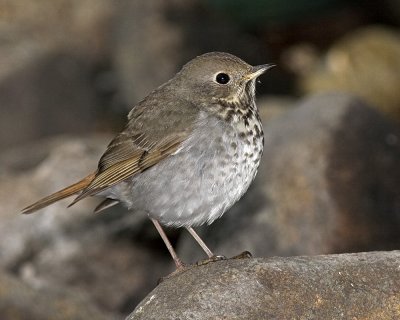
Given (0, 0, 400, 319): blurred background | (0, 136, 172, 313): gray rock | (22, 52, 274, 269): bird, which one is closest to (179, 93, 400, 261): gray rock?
(0, 0, 400, 319): blurred background

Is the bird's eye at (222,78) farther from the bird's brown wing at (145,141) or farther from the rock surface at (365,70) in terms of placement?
the rock surface at (365,70)

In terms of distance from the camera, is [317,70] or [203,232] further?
[317,70]

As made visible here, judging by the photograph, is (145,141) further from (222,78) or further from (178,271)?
(178,271)

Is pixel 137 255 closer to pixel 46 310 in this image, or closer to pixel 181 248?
pixel 181 248

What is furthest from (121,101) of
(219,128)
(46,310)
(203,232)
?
(219,128)

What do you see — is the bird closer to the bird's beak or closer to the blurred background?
the bird's beak

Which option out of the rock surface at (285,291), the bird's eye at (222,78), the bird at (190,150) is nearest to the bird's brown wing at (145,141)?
the bird at (190,150)

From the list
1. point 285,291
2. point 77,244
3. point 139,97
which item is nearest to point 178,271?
point 285,291
